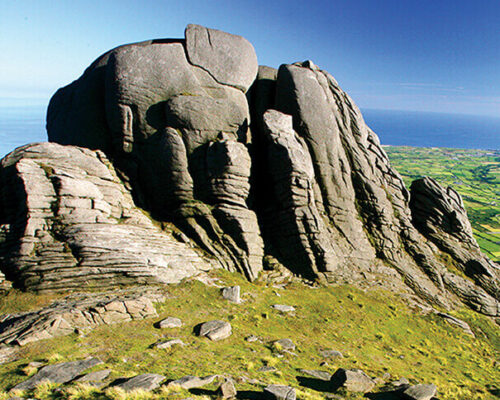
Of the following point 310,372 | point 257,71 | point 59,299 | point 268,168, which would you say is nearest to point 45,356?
point 59,299

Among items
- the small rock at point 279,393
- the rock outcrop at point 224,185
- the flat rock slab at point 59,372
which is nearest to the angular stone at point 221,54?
the rock outcrop at point 224,185

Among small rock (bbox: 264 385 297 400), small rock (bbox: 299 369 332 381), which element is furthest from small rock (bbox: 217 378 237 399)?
small rock (bbox: 299 369 332 381)

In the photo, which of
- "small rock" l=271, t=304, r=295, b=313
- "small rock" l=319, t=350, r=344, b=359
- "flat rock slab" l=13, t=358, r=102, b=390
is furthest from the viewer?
"small rock" l=271, t=304, r=295, b=313

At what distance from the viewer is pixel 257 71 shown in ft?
128

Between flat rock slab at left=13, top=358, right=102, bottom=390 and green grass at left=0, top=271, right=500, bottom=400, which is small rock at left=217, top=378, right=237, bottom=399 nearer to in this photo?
green grass at left=0, top=271, right=500, bottom=400

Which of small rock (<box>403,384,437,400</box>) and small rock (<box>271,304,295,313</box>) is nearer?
small rock (<box>403,384,437,400</box>)

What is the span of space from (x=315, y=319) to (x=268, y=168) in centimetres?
1654

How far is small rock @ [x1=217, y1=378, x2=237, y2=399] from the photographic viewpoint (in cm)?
1248

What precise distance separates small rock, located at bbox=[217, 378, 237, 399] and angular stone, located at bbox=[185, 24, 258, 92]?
30828mm

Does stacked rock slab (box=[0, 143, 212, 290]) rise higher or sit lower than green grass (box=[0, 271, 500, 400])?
higher

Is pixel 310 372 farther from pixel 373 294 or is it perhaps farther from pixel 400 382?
pixel 373 294

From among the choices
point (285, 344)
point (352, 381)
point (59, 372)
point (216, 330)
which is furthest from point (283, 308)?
point (59, 372)

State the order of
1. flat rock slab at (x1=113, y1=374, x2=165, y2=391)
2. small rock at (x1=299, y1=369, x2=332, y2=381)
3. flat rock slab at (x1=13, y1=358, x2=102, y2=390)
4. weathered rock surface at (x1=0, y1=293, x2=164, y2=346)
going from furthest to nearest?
weathered rock surface at (x1=0, y1=293, x2=164, y2=346), small rock at (x1=299, y1=369, x2=332, y2=381), flat rock slab at (x1=13, y1=358, x2=102, y2=390), flat rock slab at (x1=113, y1=374, x2=165, y2=391)

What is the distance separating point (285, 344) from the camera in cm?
2000
